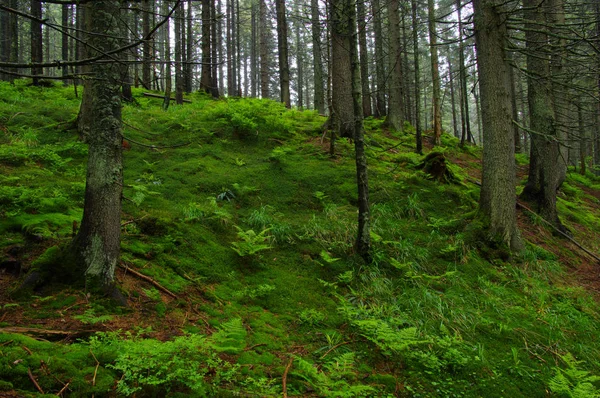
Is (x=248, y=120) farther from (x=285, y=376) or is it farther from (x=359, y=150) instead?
(x=285, y=376)

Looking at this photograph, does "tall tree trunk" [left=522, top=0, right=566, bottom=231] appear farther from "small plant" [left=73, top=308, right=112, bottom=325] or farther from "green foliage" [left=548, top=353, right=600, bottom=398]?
"small plant" [left=73, top=308, right=112, bottom=325]

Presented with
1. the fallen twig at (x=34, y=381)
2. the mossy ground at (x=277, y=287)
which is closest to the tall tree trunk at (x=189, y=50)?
the mossy ground at (x=277, y=287)

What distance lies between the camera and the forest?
2.67 metres

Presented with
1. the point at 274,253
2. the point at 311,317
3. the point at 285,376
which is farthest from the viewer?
the point at 274,253

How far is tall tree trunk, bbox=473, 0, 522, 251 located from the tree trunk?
640 cm

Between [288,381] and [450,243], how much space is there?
15.4 feet

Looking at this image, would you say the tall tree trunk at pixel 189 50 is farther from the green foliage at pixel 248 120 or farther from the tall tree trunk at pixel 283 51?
the tall tree trunk at pixel 283 51

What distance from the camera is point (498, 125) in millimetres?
6703

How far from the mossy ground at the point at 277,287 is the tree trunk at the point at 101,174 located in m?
0.28

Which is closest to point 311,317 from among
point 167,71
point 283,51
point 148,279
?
point 148,279

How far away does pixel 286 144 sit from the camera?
32.7ft

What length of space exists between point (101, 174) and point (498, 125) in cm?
673

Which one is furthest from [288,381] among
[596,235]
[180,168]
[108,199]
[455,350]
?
[596,235]

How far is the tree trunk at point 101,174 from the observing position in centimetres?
337
